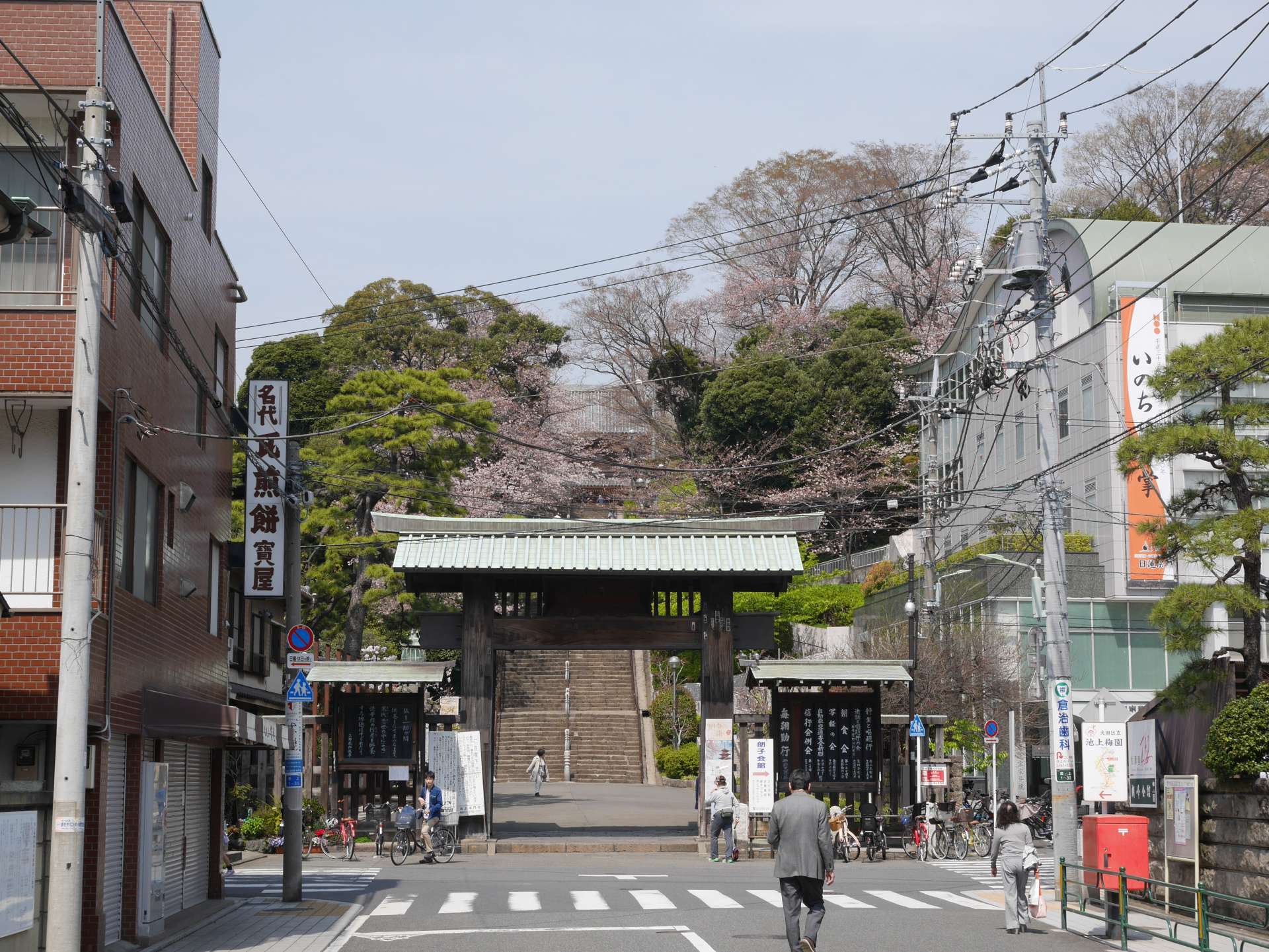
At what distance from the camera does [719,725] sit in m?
28.9

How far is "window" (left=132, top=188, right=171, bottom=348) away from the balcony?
2.62 metres

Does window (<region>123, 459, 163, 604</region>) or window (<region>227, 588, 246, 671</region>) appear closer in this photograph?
window (<region>123, 459, 163, 604</region>)

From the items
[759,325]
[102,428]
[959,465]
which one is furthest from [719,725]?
[759,325]

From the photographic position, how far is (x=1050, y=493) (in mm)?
19531

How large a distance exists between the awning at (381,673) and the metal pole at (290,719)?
9422 millimetres

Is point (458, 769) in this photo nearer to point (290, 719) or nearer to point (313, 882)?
point (313, 882)

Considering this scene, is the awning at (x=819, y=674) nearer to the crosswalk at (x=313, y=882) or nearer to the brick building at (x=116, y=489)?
the crosswalk at (x=313, y=882)

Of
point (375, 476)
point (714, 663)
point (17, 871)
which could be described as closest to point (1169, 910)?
point (17, 871)

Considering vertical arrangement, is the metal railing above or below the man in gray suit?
above

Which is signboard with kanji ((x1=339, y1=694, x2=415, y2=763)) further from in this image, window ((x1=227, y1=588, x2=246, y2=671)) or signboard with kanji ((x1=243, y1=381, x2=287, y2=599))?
signboard with kanji ((x1=243, y1=381, x2=287, y2=599))

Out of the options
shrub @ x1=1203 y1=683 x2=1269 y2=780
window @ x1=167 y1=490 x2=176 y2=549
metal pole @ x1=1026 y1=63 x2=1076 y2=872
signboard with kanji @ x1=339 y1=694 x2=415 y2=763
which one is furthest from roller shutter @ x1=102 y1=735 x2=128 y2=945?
signboard with kanji @ x1=339 y1=694 x2=415 y2=763

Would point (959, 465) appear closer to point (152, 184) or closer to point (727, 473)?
point (727, 473)

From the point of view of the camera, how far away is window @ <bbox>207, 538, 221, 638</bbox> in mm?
21212

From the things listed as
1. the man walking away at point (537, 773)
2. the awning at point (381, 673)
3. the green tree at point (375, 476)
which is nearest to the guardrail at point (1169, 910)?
the awning at point (381, 673)
